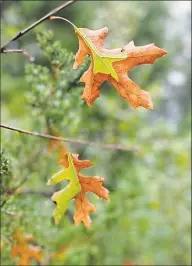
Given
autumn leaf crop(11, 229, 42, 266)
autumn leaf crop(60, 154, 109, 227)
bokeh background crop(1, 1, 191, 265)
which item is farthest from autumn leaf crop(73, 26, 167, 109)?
autumn leaf crop(11, 229, 42, 266)

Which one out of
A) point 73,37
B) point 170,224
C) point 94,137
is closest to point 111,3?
point 73,37

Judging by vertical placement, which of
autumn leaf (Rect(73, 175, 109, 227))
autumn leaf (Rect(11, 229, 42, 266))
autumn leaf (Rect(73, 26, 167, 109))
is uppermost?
autumn leaf (Rect(73, 26, 167, 109))

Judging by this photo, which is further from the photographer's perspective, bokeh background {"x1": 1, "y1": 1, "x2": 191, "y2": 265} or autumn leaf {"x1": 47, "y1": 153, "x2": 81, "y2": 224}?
bokeh background {"x1": 1, "y1": 1, "x2": 191, "y2": 265}

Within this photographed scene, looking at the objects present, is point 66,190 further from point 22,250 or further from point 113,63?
point 22,250

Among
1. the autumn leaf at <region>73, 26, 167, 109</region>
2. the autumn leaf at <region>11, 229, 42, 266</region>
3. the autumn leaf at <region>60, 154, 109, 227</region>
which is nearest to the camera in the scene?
the autumn leaf at <region>73, 26, 167, 109</region>

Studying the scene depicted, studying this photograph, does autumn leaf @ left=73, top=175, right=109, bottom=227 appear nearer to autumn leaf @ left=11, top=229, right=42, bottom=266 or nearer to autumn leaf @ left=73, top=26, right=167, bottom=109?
autumn leaf @ left=73, top=26, right=167, bottom=109

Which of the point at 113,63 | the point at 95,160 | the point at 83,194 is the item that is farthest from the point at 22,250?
the point at 95,160
